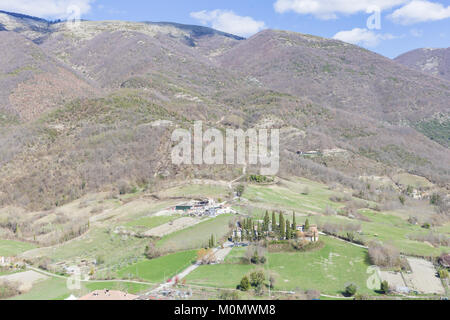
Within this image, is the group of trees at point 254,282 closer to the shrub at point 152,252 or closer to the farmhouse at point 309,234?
the farmhouse at point 309,234

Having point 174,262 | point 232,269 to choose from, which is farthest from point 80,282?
point 232,269

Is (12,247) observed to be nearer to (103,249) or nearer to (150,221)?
(103,249)

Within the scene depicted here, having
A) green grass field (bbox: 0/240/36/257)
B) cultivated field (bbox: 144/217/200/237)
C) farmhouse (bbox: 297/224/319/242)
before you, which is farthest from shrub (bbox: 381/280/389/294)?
green grass field (bbox: 0/240/36/257)

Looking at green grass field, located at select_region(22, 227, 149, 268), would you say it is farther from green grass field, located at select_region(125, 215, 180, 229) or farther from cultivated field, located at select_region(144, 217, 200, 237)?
green grass field, located at select_region(125, 215, 180, 229)

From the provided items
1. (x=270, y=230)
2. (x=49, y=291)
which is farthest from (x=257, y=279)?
(x=49, y=291)

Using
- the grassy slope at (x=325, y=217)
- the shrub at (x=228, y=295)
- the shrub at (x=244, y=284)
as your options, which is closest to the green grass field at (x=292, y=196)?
the grassy slope at (x=325, y=217)
